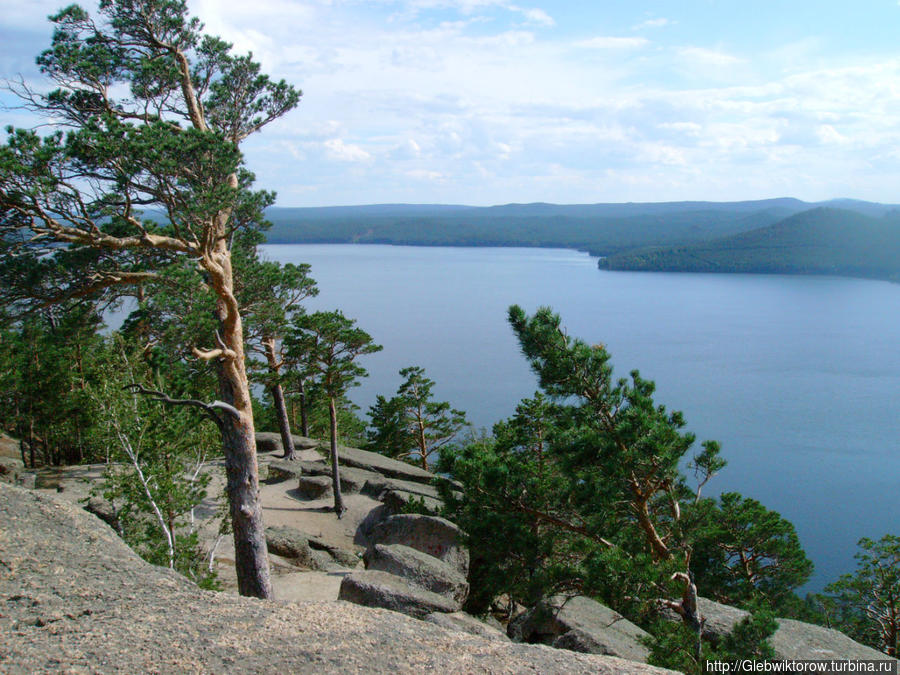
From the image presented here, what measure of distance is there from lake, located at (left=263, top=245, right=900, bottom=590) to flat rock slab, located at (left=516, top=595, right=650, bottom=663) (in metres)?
6.52

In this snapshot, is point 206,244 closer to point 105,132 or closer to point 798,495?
point 105,132

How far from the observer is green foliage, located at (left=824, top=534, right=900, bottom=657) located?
11.6 metres

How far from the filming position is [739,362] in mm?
51188

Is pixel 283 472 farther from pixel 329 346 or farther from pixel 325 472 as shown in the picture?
pixel 329 346

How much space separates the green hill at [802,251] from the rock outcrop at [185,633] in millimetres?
134363

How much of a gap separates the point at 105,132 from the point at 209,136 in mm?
997

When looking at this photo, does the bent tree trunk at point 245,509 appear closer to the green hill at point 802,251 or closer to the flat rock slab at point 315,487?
the flat rock slab at point 315,487

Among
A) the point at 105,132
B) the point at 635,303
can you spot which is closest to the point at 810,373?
the point at 635,303

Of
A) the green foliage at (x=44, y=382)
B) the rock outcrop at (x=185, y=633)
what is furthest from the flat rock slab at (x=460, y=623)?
the green foliage at (x=44, y=382)

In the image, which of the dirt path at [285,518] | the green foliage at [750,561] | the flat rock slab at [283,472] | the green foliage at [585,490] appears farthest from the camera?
the flat rock slab at [283,472]

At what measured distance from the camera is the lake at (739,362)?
1108 inches

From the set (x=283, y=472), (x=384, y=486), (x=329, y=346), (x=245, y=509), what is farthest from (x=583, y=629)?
(x=283, y=472)

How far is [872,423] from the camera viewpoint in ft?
119

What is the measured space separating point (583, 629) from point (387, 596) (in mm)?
2207
